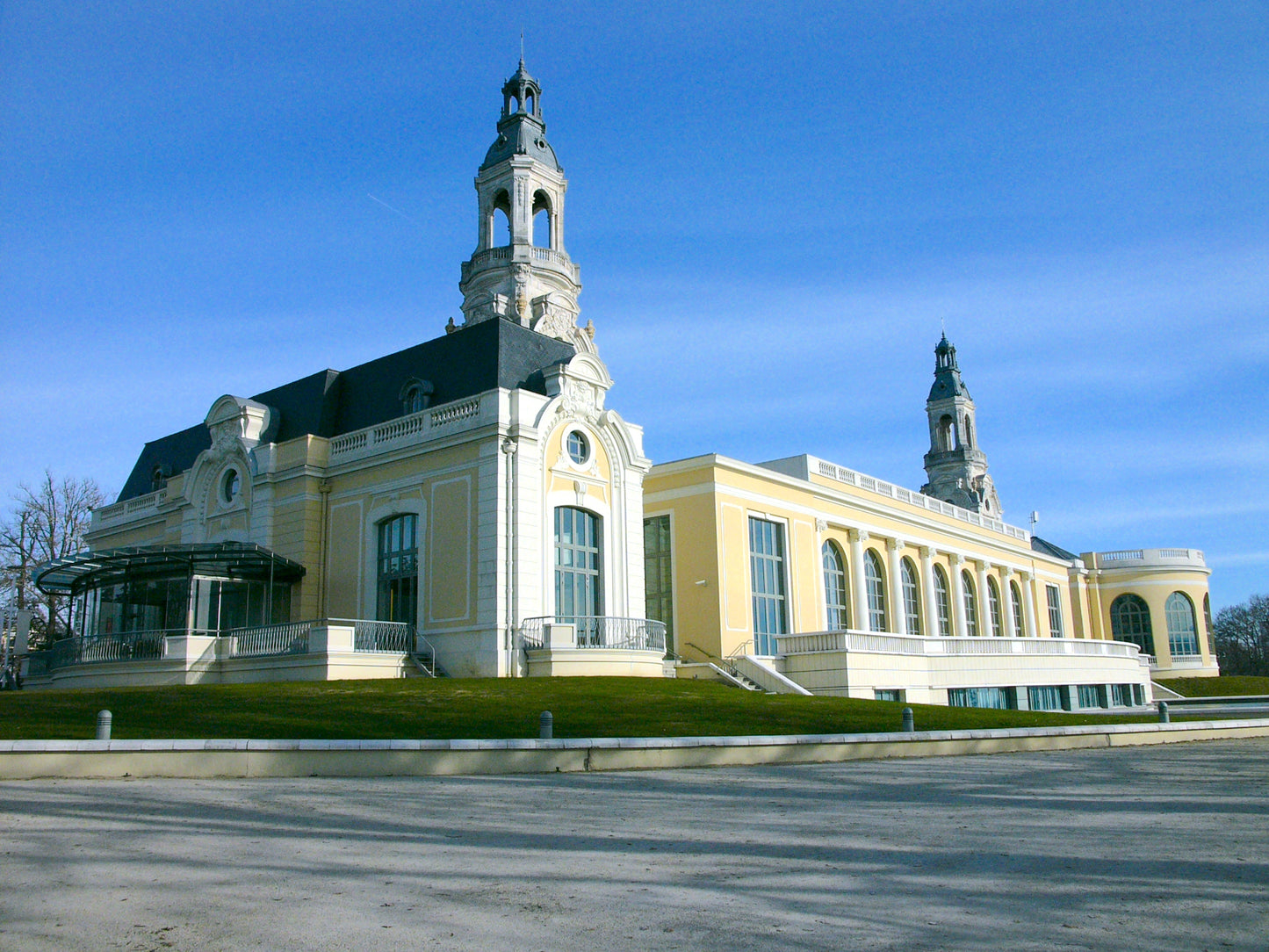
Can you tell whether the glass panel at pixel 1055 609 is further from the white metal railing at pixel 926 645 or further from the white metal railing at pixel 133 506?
the white metal railing at pixel 133 506

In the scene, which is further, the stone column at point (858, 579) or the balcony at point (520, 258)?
the balcony at point (520, 258)

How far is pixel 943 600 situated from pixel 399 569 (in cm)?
3182

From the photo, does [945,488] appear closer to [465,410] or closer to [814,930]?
[465,410]

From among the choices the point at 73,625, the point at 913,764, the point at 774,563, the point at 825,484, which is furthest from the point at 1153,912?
the point at 73,625

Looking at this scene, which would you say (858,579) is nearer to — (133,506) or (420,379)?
(420,379)

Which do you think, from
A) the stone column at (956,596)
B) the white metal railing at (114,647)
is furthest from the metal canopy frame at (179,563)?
the stone column at (956,596)

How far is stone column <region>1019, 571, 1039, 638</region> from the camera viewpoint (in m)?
61.4

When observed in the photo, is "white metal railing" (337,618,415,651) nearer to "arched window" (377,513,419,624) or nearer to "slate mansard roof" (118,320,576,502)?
"arched window" (377,513,419,624)

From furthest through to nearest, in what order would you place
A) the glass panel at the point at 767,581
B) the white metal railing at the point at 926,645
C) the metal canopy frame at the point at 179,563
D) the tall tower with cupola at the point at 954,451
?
the tall tower with cupola at the point at 954,451
the glass panel at the point at 767,581
the white metal railing at the point at 926,645
the metal canopy frame at the point at 179,563

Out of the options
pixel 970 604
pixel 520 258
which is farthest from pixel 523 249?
pixel 970 604

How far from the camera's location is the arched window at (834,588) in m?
43.1

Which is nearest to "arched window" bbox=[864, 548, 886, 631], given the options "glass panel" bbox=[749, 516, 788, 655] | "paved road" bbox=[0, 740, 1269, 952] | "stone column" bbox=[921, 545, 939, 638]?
"stone column" bbox=[921, 545, 939, 638]

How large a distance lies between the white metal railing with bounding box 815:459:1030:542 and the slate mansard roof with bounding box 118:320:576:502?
51.4 feet

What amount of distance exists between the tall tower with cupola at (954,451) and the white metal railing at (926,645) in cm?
3784
